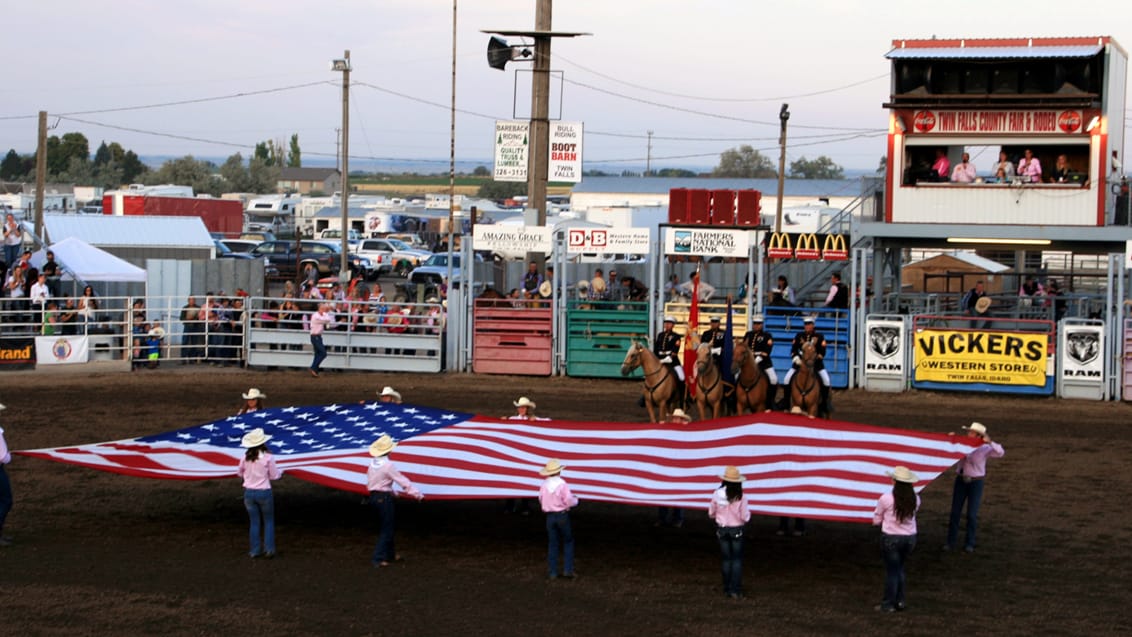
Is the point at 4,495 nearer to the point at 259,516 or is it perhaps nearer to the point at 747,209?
the point at 259,516

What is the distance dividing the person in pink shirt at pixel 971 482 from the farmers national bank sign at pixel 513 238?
14209mm

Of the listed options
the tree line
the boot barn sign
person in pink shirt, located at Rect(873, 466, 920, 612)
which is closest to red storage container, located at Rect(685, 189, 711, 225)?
the boot barn sign

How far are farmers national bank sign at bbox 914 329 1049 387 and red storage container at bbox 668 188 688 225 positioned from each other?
5.28 meters

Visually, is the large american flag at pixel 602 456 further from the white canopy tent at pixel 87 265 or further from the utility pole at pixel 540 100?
the white canopy tent at pixel 87 265

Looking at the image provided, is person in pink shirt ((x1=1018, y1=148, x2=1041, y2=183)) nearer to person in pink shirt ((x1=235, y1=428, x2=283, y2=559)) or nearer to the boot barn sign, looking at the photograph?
the boot barn sign

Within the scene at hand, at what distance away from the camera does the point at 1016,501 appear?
16.0 meters

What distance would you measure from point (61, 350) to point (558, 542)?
18.1m

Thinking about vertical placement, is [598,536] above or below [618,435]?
below

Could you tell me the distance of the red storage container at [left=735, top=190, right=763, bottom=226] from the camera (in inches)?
1022

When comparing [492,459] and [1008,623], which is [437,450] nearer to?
[492,459]

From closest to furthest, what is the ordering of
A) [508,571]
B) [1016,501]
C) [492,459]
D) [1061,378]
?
[508,571] < [492,459] < [1016,501] < [1061,378]

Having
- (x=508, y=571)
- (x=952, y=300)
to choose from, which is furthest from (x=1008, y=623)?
(x=952, y=300)

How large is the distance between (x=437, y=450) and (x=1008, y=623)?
6.13 m

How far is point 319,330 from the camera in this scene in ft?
87.8
